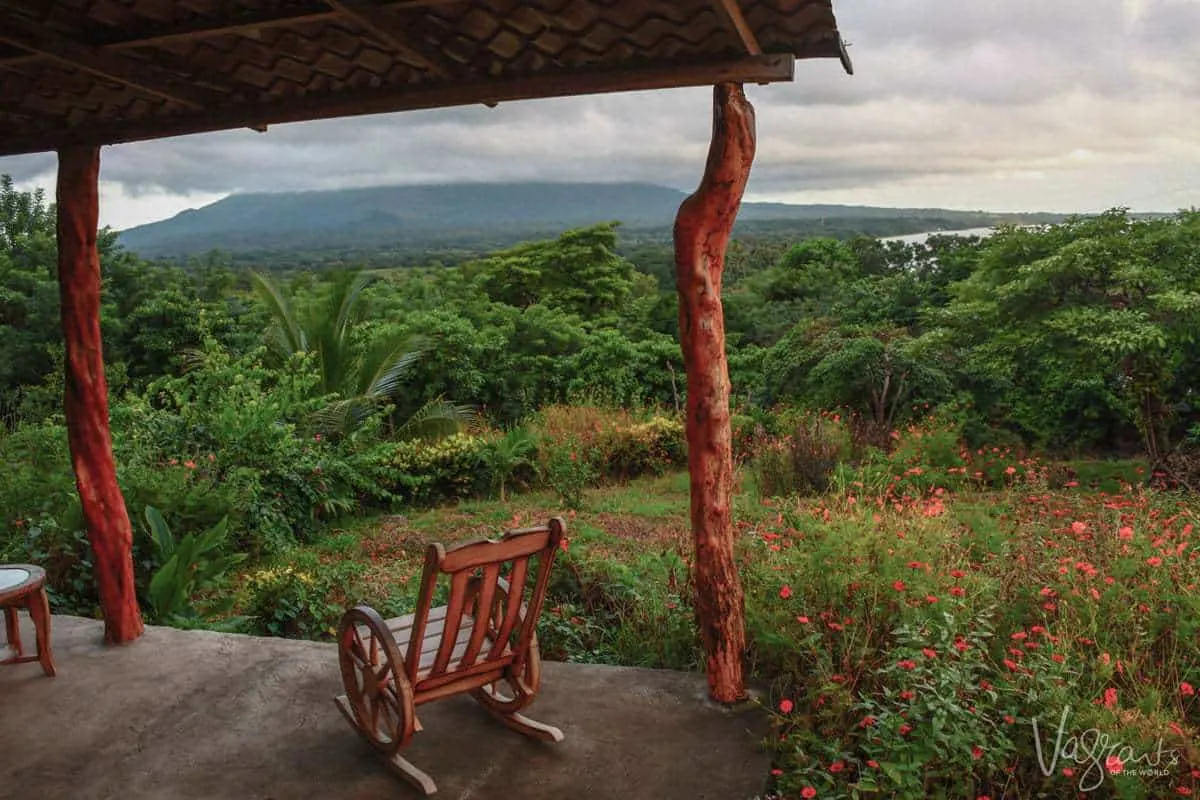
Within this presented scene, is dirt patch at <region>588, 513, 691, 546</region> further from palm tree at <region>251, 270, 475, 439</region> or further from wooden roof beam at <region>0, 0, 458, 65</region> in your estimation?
wooden roof beam at <region>0, 0, 458, 65</region>

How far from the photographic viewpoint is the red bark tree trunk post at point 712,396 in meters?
3.54

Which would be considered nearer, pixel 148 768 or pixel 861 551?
pixel 148 768

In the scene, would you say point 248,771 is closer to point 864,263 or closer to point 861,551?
point 861,551

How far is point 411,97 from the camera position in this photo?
379 centimetres

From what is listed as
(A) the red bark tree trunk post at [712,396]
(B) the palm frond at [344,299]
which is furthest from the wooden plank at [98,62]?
(B) the palm frond at [344,299]

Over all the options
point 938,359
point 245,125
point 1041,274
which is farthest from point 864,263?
point 245,125

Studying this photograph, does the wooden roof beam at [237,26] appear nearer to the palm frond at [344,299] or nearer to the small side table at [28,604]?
the small side table at [28,604]

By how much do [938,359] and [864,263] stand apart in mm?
9419

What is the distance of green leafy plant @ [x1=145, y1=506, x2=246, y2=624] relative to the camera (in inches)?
203

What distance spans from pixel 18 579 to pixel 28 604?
20 centimetres

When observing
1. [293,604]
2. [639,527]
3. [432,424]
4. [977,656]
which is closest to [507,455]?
[432,424]

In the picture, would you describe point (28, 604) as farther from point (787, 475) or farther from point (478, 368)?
point (478, 368)

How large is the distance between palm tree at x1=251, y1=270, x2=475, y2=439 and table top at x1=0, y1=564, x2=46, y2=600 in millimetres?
6144

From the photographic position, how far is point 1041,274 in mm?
8117
